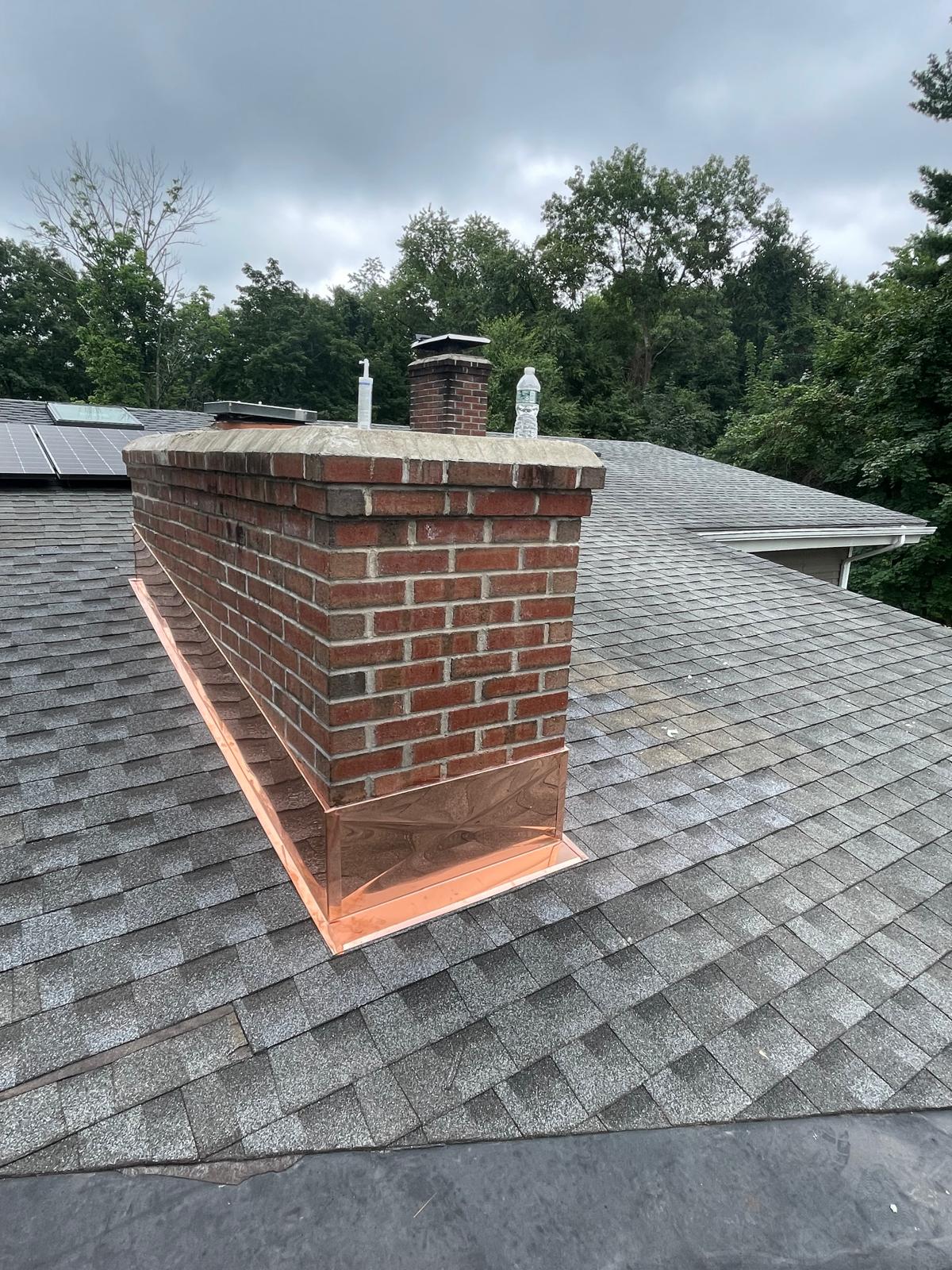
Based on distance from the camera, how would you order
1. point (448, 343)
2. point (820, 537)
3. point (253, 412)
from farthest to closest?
point (820, 537), point (448, 343), point (253, 412)

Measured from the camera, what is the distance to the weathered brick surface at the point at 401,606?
4.82 ft

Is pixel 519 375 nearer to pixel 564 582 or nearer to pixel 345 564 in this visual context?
pixel 564 582

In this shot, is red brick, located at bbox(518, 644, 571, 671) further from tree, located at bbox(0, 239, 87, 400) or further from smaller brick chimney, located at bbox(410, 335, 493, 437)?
tree, located at bbox(0, 239, 87, 400)

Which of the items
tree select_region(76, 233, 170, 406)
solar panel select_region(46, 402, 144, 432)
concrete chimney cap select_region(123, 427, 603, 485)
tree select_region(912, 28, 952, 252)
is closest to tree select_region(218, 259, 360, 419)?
tree select_region(76, 233, 170, 406)

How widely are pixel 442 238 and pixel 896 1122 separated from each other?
39.2 m

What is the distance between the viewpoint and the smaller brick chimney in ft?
27.0

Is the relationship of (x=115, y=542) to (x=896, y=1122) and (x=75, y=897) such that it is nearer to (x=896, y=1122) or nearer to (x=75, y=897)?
(x=75, y=897)

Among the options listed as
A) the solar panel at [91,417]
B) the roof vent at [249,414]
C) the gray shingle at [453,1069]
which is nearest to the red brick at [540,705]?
the gray shingle at [453,1069]

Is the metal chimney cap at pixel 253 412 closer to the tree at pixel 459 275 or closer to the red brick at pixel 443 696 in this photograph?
the red brick at pixel 443 696

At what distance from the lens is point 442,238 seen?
34.0m

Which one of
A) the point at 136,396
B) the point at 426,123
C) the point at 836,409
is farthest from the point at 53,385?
the point at 836,409

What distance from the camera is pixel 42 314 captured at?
27.8 meters

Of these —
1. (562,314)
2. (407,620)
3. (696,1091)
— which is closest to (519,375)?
(562,314)

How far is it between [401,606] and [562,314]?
33815 millimetres
